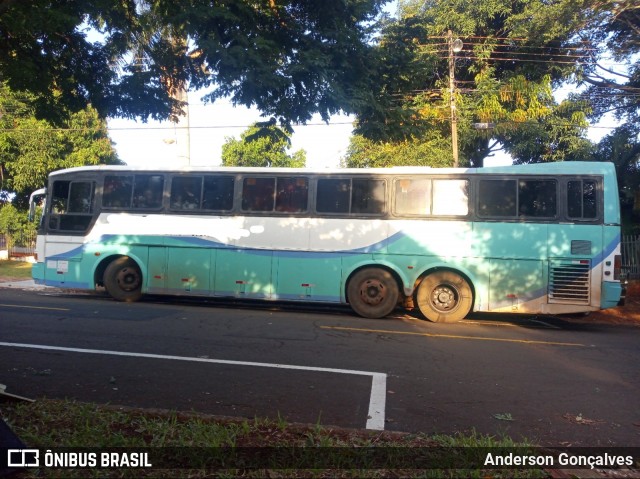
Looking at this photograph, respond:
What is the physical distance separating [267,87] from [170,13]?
152cm

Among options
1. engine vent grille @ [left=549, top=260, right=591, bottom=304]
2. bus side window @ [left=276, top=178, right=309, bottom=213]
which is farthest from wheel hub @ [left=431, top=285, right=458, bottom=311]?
bus side window @ [left=276, top=178, right=309, bottom=213]

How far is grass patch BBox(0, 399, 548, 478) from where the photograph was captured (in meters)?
3.16

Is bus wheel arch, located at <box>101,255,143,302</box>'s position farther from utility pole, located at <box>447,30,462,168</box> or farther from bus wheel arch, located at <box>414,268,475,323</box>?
utility pole, located at <box>447,30,462,168</box>

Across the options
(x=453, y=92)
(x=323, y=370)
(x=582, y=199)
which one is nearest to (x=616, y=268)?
(x=582, y=199)

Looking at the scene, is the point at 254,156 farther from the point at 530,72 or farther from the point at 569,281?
the point at 569,281

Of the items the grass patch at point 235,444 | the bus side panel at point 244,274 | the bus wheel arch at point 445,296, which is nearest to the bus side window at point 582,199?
the bus wheel arch at point 445,296

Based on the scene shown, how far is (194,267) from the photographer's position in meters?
11.5

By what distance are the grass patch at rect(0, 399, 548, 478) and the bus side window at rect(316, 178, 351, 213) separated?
7.35m

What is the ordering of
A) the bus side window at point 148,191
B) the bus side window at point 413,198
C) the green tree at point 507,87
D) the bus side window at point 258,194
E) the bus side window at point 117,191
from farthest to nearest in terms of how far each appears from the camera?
the green tree at point 507,87
the bus side window at point 117,191
the bus side window at point 148,191
the bus side window at point 258,194
the bus side window at point 413,198

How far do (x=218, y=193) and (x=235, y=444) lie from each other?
8.61 metres

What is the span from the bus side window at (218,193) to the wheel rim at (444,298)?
4914mm

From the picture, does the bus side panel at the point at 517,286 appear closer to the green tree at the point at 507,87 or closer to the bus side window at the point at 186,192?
the bus side window at the point at 186,192

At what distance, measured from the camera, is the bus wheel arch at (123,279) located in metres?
11.9

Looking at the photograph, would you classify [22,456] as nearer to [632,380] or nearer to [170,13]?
[170,13]
